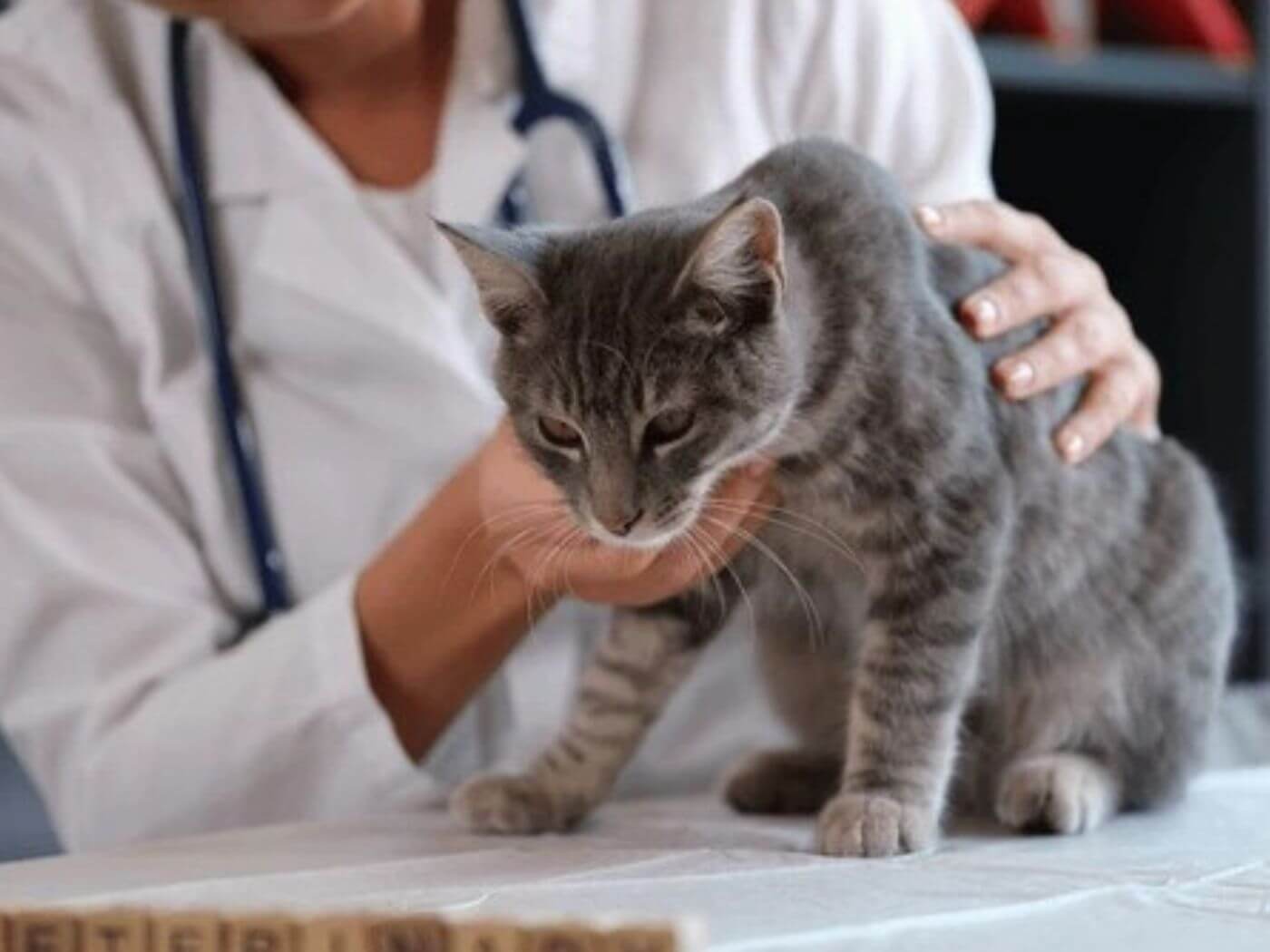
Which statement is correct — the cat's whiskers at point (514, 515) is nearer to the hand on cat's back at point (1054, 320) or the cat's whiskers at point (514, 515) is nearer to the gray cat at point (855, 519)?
the gray cat at point (855, 519)

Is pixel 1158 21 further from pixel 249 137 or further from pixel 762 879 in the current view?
pixel 762 879

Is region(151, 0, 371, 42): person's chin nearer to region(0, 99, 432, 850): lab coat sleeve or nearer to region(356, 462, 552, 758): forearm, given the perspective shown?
region(0, 99, 432, 850): lab coat sleeve

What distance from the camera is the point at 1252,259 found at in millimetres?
1979

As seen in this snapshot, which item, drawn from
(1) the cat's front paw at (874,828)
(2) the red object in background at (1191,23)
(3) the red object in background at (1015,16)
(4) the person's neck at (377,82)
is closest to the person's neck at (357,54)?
(4) the person's neck at (377,82)

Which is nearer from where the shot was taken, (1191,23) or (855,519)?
(855,519)

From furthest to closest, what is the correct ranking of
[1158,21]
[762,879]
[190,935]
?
1. [1158,21]
2. [762,879]
3. [190,935]

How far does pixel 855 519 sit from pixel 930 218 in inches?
6.8

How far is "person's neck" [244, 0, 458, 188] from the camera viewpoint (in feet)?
4.23

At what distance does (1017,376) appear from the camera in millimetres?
1039

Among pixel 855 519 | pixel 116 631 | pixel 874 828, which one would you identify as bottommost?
pixel 116 631

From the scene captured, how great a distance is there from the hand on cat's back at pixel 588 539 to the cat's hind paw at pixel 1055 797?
192 millimetres

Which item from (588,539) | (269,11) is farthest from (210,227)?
(588,539)

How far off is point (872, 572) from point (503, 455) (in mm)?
199

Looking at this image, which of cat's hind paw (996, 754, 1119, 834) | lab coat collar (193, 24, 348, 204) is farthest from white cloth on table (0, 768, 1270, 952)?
lab coat collar (193, 24, 348, 204)
